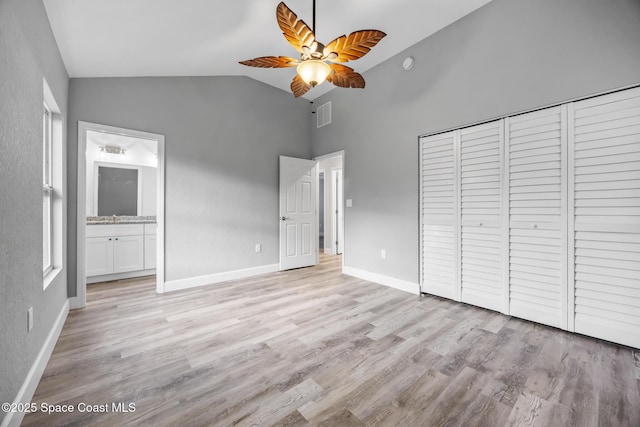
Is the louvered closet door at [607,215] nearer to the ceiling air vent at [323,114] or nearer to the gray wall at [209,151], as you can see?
the ceiling air vent at [323,114]

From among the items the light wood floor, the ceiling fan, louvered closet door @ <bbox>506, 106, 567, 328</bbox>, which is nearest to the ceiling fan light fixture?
the ceiling fan

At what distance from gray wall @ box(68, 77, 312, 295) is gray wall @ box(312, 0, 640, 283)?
1.12m

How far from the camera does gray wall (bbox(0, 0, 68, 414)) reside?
1.22m

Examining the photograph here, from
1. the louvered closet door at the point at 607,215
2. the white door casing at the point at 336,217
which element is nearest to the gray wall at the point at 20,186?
the louvered closet door at the point at 607,215

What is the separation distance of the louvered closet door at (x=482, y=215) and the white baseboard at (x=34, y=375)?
11.5 ft

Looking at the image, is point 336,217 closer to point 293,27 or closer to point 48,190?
point 293,27

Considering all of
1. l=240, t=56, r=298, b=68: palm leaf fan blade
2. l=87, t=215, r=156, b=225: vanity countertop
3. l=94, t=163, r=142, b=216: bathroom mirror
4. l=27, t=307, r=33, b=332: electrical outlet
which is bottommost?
l=27, t=307, r=33, b=332: electrical outlet

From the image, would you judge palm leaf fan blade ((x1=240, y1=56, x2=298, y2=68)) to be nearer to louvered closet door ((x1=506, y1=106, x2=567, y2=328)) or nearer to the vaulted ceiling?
the vaulted ceiling

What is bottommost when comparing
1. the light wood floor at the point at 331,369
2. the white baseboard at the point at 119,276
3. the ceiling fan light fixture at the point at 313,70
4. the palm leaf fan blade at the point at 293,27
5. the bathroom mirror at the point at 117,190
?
the light wood floor at the point at 331,369

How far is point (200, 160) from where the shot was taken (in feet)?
12.1

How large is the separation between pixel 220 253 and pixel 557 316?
390cm

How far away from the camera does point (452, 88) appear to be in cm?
296

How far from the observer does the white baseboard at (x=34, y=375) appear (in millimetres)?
1237

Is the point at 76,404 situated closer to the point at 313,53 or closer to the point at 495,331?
the point at 313,53
